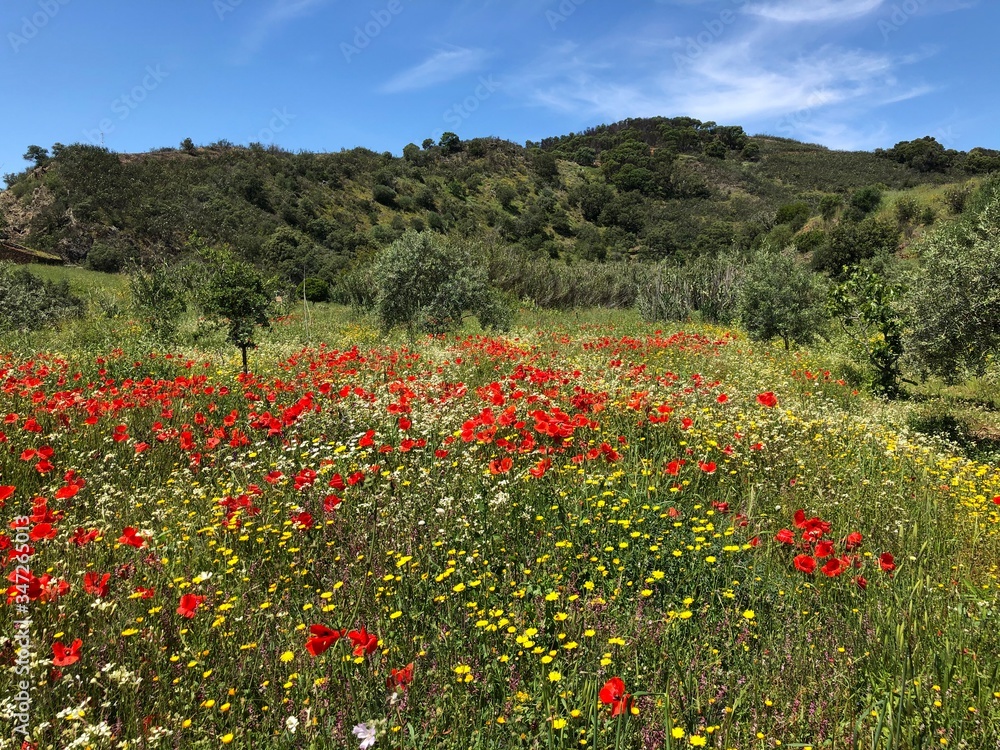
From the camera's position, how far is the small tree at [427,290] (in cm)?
1700

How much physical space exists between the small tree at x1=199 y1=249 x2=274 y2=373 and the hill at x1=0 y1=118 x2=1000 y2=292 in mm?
22221

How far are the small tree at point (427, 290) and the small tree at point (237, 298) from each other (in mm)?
6316

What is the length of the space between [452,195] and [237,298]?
5648 cm

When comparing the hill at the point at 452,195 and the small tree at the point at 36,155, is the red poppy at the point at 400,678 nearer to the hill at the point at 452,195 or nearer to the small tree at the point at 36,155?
the hill at the point at 452,195

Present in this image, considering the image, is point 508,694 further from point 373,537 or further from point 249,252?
point 249,252

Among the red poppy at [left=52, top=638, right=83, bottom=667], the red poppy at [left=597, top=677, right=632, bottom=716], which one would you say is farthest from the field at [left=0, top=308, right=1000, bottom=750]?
the red poppy at [left=52, top=638, right=83, bottom=667]

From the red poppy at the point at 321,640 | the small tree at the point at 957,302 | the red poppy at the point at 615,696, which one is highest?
the small tree at the point at 957,302

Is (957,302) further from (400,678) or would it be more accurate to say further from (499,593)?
(400,678)

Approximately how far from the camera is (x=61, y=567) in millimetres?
2867

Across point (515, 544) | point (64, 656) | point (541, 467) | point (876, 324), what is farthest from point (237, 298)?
point (876, 324)

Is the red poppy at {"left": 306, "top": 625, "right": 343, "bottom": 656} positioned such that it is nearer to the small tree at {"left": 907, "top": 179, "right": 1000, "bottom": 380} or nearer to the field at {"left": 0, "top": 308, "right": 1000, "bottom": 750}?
the field at {"left": 0, "top": 308, "right": 1000, "bottom": 750}

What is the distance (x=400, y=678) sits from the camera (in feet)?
6.04

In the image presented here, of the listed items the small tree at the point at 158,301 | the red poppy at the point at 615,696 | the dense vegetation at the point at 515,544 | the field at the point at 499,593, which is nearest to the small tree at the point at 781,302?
the dense vegetation at the point at 515,544

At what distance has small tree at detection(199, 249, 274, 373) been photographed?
10.2 metres
